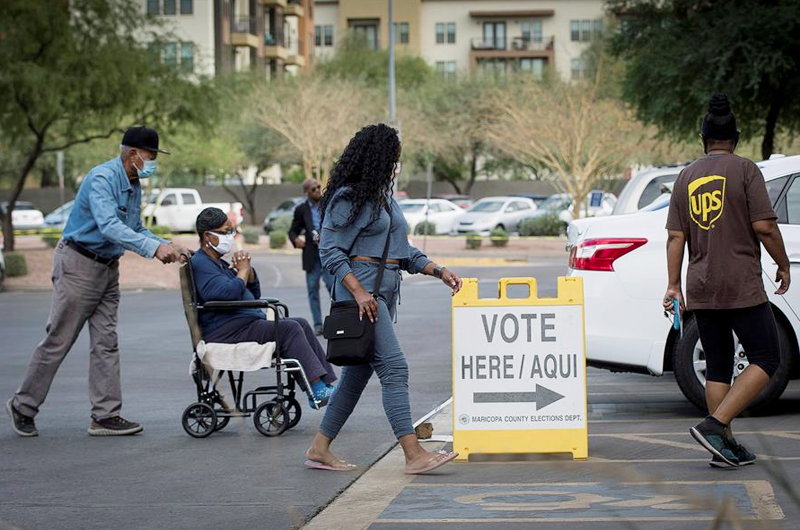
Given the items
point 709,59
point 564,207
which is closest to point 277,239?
point 564,207

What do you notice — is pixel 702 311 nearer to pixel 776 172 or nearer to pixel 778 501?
pixel 778 501

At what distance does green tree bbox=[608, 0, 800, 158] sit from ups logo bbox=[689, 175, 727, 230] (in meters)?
16.6

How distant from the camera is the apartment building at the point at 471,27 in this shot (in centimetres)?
10088

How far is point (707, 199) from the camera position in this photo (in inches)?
287

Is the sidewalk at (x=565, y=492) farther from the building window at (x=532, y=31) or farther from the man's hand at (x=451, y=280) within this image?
the building window at (x=532, y=31)

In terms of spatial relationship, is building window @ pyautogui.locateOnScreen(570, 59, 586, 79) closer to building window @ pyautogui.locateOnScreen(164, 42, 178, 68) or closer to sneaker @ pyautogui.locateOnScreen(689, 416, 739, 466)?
building window @ pyautogui.locateOnScreen(164, 42, 178, 68)

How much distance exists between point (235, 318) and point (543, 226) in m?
36.8

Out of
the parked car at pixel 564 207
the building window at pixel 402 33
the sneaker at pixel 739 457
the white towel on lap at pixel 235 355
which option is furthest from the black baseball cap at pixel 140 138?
the building window at pixel 402 33

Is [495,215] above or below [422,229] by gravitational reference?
above

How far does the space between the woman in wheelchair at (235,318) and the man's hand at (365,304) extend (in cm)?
169

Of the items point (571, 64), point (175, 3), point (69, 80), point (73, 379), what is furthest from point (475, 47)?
point (73, 379)

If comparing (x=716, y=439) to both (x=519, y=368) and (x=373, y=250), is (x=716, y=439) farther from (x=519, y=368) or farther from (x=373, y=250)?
(x=373, y=250)

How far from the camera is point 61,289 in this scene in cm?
897

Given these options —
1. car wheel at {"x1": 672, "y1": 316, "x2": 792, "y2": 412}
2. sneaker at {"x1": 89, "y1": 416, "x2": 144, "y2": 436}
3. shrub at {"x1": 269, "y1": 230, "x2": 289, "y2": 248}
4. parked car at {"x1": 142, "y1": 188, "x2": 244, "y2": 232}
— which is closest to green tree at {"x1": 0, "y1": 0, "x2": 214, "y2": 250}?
shrub at {"x1": 269, "y1": 230, "x2": 289, "y2": 248}
